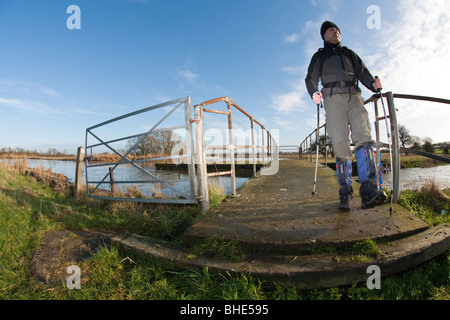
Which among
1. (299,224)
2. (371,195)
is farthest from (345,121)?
(299,224)

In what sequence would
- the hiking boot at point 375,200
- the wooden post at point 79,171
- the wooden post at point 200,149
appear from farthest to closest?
1. the wooden post at point 79,171
2. the wooden post at point 200,149
3. the hiking boot at point 375,200

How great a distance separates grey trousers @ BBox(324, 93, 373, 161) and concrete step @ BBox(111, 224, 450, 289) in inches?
41.3

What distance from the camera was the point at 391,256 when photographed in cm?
142

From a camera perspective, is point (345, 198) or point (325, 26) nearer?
point (345, 198)

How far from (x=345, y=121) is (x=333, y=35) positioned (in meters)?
1.02

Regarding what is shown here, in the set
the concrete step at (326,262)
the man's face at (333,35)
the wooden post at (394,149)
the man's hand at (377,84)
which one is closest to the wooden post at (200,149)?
the concrete step at (326,262)

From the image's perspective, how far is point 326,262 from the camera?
1.40m

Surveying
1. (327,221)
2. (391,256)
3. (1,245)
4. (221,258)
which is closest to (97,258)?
(221,258)

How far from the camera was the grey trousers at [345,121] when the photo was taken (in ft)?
7.56

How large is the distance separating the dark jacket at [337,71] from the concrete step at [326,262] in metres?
1.62

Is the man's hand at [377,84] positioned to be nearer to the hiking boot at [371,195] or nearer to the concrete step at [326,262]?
the hiking boot at [371,195]

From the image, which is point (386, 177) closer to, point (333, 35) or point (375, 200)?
point (375, 200)

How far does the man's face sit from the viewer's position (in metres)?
2.41
